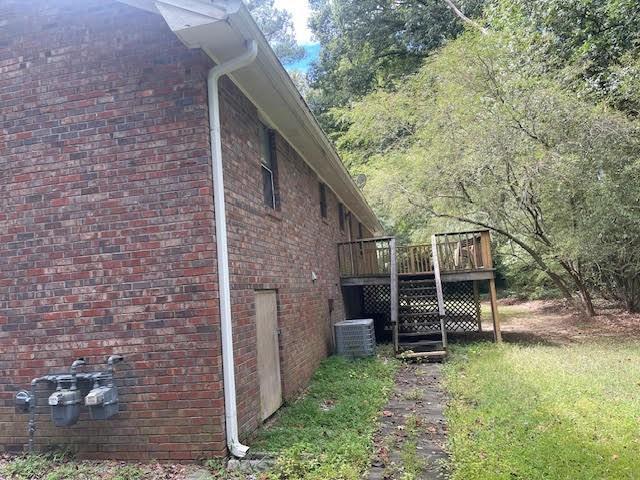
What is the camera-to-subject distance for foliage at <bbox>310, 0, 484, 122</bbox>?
2444 centimetres

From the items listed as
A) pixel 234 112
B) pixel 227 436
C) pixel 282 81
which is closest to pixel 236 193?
pixel 234 112

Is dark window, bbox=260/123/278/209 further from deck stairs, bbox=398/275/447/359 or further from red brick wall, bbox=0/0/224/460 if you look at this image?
deck stairs, bbox=398/275/447/359

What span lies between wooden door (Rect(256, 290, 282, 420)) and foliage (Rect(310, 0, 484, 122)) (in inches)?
762

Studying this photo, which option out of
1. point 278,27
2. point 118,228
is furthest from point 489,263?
point 278,27

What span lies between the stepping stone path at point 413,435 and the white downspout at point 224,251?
51.7 inches

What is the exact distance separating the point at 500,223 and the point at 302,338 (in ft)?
28.9

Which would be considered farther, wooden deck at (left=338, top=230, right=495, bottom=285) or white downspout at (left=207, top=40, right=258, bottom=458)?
wooden deck at (left=338, top=230, right=495, bottom=285)

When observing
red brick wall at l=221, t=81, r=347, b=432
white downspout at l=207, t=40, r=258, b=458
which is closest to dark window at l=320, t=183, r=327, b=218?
red brick wall at l=221, t=81, r=347, b=432

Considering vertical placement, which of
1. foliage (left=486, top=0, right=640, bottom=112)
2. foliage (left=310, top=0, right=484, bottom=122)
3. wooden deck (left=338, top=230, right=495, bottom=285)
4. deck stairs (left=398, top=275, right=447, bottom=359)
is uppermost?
foliage (left=310, top=0, right=484, bottom=122)

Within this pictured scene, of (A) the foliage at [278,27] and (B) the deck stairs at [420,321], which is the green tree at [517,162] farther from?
(A) the foliage at [278,27]

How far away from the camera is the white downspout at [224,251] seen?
429 cm

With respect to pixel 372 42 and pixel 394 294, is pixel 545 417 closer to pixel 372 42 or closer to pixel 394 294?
pixel 394 294

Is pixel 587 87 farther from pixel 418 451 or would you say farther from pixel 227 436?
pixel 227 436

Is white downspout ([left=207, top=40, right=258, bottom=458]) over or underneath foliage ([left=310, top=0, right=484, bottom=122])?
underneath
